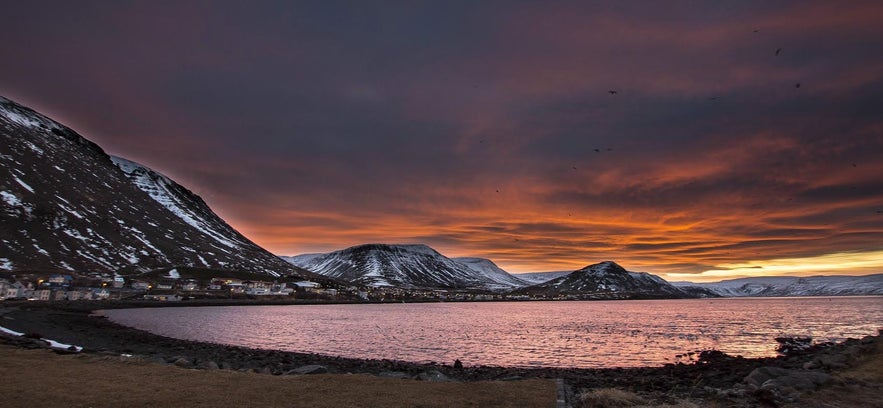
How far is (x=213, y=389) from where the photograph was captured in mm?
20234

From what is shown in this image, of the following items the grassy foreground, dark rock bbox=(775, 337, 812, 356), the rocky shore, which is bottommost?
dark rock bbox=(775, 337, 812, 356)

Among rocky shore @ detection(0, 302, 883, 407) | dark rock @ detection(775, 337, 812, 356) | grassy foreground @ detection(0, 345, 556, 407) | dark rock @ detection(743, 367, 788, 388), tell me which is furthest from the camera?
dark rock @ detection(775, 337, 812, 356)

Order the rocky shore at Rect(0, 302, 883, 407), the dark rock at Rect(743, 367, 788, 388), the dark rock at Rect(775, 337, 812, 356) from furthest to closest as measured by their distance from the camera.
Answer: the dark rock at Rect(775, 337, 812, 356) → the dark rock at Rect(743, 367, 788, 388) → the rocky shore at Rect(0, 302, 883, 407)

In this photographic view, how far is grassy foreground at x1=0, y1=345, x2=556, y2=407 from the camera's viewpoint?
58.5 feet

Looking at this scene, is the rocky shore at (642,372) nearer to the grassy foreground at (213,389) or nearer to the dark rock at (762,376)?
the dark rock at (762,376)

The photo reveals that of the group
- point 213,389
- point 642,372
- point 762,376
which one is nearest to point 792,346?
point 642,372

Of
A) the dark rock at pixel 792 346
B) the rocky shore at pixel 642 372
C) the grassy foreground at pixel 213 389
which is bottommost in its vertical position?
the dark rock at pixel 792 346

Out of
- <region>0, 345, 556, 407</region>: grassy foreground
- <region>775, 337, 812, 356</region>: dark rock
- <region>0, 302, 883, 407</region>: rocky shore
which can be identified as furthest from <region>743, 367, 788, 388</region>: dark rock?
<region>775, 337, 812, 356</region>: dark rock

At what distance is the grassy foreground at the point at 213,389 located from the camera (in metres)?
17.8

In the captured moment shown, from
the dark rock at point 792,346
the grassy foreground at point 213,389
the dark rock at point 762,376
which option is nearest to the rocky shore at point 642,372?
the dark rock at point 762,376

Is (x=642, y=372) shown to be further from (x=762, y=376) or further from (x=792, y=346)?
(x=792, y=346)

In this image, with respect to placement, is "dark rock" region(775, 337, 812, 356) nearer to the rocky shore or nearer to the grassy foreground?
the rocky shore

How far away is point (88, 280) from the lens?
180250 mm

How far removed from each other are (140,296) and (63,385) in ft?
634
